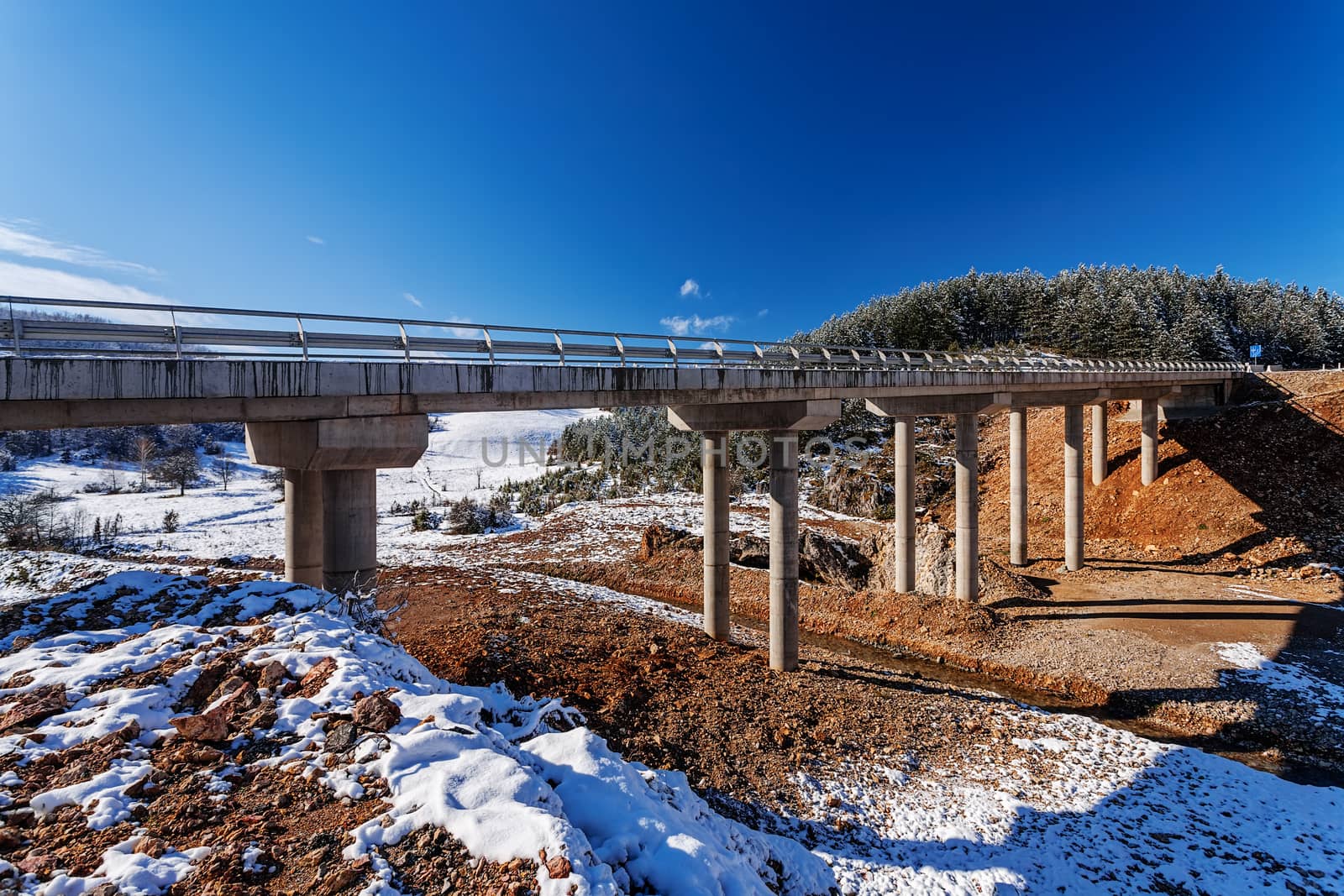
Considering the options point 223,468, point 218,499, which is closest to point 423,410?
point 218,499

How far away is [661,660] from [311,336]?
11194 mm

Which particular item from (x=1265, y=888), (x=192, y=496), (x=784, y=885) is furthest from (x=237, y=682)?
(x=192, y=496)

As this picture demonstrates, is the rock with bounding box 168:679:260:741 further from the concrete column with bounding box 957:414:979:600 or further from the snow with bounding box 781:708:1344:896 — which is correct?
the concrete column with bounding box 957:414:979:600

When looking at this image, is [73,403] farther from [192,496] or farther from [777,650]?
[192,496]

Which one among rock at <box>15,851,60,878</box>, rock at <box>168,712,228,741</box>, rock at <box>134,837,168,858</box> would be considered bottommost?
rock at <box>134,837,168,858</box>

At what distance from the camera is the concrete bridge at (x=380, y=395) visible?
7340 millimetres

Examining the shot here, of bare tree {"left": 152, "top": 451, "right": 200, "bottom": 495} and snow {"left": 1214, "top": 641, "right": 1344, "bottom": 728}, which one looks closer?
snow {"left": 1214, "top": 641, "right": 1344, "bottom": 728}

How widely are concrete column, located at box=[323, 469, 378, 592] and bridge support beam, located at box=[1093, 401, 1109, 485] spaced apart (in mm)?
42899

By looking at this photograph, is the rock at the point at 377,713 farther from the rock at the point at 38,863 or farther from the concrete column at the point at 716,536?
the concrete column at the point at 716,536

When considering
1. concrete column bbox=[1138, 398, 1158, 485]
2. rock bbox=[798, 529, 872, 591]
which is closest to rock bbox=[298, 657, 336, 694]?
rock bbox=[798, 529, 872, 591]

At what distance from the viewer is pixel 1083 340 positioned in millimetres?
59750

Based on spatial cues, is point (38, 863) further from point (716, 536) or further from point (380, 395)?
point (716, 536)

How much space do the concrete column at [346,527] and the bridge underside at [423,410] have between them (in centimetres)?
3

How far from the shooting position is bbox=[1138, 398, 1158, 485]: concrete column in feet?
111
